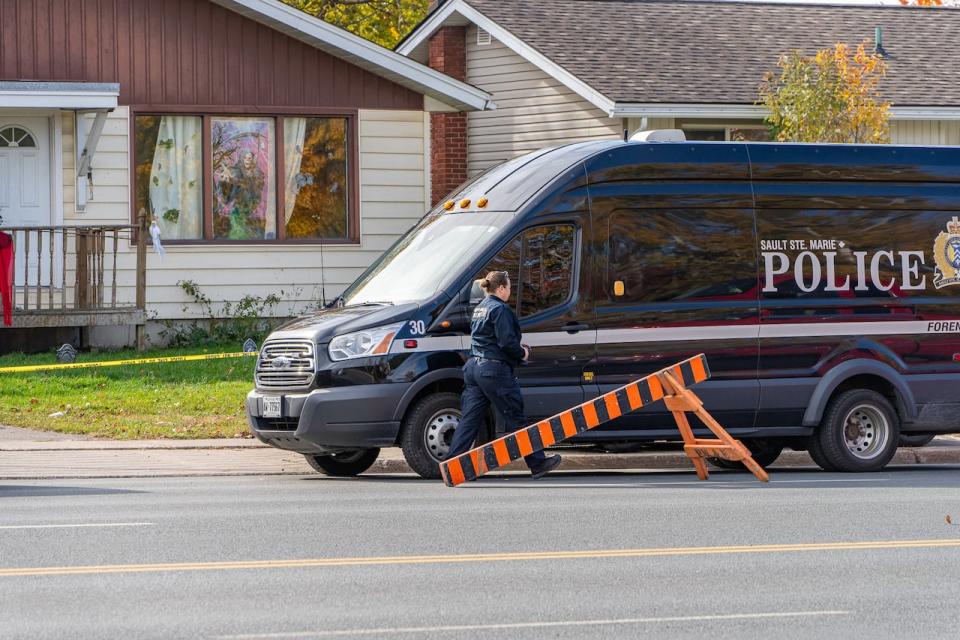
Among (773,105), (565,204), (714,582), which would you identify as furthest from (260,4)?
(714,582)

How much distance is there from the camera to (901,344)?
1375 cm

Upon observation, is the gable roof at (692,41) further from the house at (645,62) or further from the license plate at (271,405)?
the license plate at (271,405)

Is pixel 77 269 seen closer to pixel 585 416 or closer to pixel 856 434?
pixel 585 416

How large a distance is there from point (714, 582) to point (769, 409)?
18.1 feet

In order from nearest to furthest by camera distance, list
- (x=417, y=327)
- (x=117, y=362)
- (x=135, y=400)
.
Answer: (x=417, y=327) → (x=135, y=400) → (x=117, y=362)

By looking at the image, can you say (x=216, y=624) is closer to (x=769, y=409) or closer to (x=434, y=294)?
(x=434, y=294)

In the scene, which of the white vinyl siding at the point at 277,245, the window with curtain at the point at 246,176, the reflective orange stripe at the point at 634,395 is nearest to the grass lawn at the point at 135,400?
the white vinyl siding at the point at 277,245

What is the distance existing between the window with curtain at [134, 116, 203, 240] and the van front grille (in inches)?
376

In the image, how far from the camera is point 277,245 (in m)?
22.4

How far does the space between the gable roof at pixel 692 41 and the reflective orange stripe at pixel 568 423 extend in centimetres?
1222

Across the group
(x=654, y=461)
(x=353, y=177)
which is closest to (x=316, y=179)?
(x=353, y=177)

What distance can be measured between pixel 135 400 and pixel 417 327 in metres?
5.04

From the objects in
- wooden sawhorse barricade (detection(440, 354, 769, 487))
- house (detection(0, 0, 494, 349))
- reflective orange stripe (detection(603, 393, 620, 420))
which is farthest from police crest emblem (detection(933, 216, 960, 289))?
house (detection(0, 0, 494, 349))

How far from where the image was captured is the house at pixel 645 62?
2475cm
